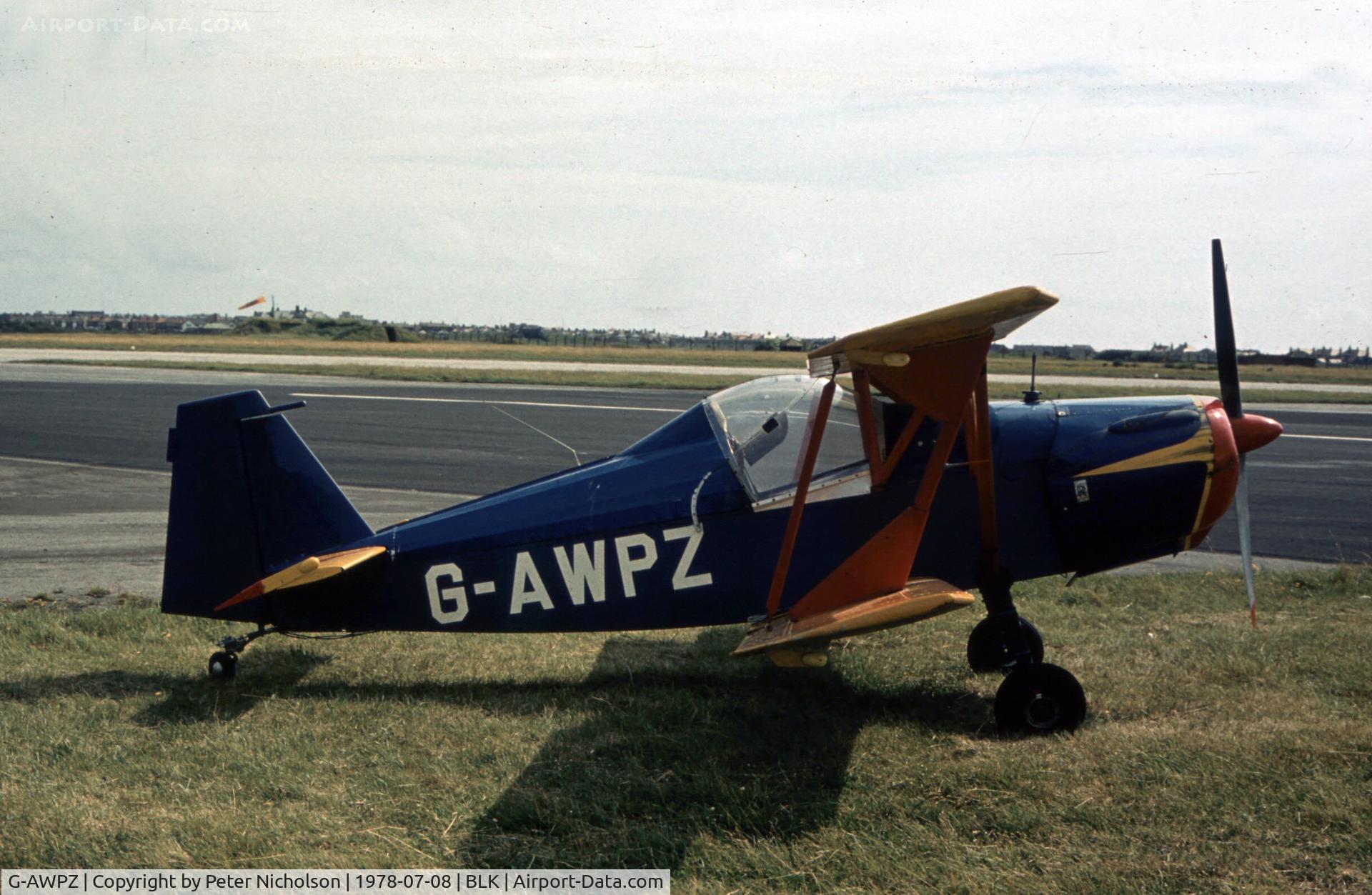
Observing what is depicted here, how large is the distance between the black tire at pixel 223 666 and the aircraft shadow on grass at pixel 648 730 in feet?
0.34

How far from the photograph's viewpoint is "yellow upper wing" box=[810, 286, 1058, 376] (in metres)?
4.59

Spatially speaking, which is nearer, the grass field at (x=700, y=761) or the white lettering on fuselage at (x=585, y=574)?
the grass field at (x=700, y=761)

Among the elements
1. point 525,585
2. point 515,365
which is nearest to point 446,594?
point 525,585

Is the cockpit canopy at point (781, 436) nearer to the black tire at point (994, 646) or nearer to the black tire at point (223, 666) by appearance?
the black tire at point (994, 646)

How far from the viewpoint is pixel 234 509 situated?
666 centimetres

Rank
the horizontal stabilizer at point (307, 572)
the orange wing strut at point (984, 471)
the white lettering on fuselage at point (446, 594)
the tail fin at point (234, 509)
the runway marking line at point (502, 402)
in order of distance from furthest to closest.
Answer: the runway marking line at point (502, 402)
the tail fin at point (234, 509)
the white lettering on fuselage at point (446, 594)
the horizontal stabilizer at point (307, 572)
the orange wing strut at point (984, 471)

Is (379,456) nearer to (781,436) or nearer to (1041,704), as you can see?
(781,436)

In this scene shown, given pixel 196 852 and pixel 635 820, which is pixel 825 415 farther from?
pixel 196 852

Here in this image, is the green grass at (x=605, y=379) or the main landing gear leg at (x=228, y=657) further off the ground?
the green grass at (x=605, y=379)

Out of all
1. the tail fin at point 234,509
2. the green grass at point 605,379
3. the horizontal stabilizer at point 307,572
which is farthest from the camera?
the green grass at point 605,379

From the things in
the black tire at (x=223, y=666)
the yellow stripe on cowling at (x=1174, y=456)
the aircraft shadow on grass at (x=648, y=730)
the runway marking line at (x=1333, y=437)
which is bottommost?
the aircraft shadow on grass at (x=648, y=730)

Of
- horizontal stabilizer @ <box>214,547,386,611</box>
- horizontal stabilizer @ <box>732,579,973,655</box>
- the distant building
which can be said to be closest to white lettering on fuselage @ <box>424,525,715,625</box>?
horizontal stabilizer @ <box>214,547,386,611</box>

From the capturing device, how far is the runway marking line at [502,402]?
26.3m

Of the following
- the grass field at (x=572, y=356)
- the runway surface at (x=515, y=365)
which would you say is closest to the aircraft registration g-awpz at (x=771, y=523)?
the runway surface at (x=515, y=365)
